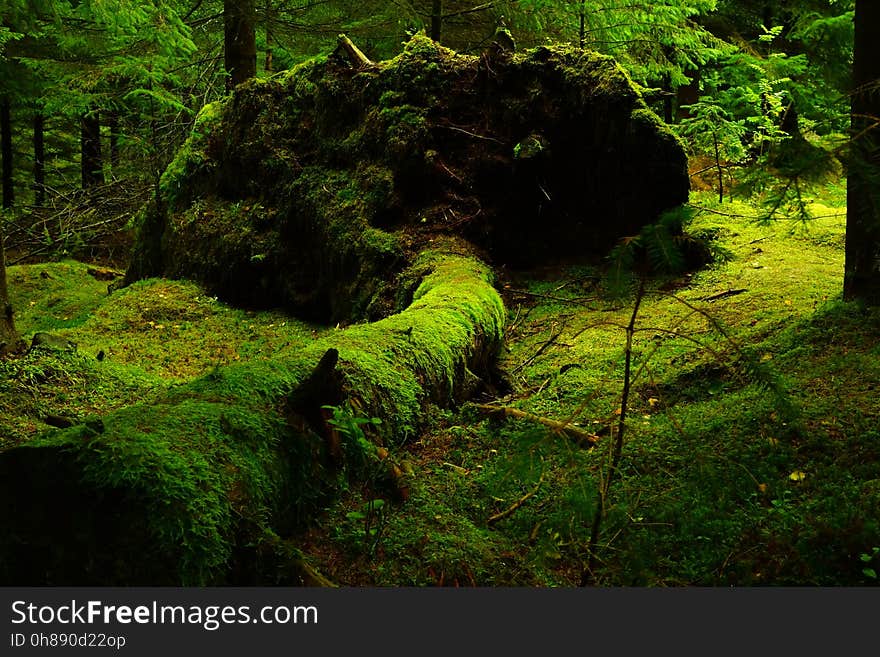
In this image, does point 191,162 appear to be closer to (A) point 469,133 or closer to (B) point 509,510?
(A) point 469,133

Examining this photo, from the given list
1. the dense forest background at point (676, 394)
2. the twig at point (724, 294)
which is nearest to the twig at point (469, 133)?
the dense forest background at point (676, 394)

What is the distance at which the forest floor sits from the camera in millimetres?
3355

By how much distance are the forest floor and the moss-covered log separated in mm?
362

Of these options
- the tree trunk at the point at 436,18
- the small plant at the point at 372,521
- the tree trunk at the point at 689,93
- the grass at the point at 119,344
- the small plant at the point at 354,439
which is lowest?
the grass at the point at 119,344

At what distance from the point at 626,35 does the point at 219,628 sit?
1259 cm

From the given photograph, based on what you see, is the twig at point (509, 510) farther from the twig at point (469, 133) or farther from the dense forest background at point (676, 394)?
the twig at point (469, 133)

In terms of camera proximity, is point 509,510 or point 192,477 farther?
point 509,510

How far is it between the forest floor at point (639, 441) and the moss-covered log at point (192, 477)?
1.19 ft

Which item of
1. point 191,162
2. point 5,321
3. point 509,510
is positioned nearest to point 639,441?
point 509,510

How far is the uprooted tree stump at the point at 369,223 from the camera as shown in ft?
11.4

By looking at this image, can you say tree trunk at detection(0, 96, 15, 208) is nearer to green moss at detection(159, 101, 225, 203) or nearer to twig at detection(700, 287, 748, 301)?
green moss at detection(159, 101, 225, 203)

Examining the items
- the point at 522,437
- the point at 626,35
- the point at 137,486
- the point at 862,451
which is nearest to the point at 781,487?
the point at 862,451

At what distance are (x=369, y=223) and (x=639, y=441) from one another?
503 cm

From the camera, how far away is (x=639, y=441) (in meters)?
4.53
